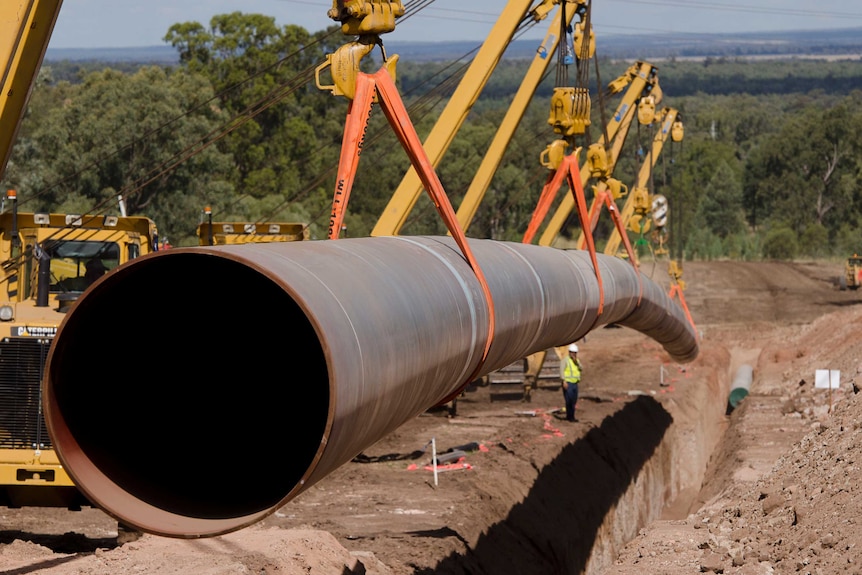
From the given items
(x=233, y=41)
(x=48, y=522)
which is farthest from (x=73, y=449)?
(x=233, y=41)

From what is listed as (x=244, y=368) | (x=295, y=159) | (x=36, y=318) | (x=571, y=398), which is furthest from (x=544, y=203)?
(x=295, y=159)

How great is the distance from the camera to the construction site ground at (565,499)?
11.8 metres

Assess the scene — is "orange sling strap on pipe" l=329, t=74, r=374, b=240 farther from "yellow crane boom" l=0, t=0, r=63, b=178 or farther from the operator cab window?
the operator cab window

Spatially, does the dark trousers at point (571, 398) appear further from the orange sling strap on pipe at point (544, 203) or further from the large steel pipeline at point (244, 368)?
the large steel pipeline at point (244, 368)

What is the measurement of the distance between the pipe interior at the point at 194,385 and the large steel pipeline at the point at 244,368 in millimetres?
10

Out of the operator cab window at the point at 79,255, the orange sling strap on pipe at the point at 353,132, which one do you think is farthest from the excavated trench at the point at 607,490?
the operator cab window at the point at 79,255

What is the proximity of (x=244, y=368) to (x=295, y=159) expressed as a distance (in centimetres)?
6349

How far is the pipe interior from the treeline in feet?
18.5

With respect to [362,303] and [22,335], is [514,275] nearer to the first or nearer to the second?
[362,303]

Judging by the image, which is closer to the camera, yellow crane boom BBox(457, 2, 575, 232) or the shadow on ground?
the shadow on ground

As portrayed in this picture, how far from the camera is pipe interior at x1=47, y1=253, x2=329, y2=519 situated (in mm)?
5871

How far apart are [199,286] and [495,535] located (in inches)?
387

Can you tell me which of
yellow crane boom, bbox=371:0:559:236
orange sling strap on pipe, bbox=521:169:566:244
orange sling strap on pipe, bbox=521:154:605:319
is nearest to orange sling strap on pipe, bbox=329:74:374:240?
orange sling strap on pipe, bbox=521:154:605:319

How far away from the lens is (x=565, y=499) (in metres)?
19.6
